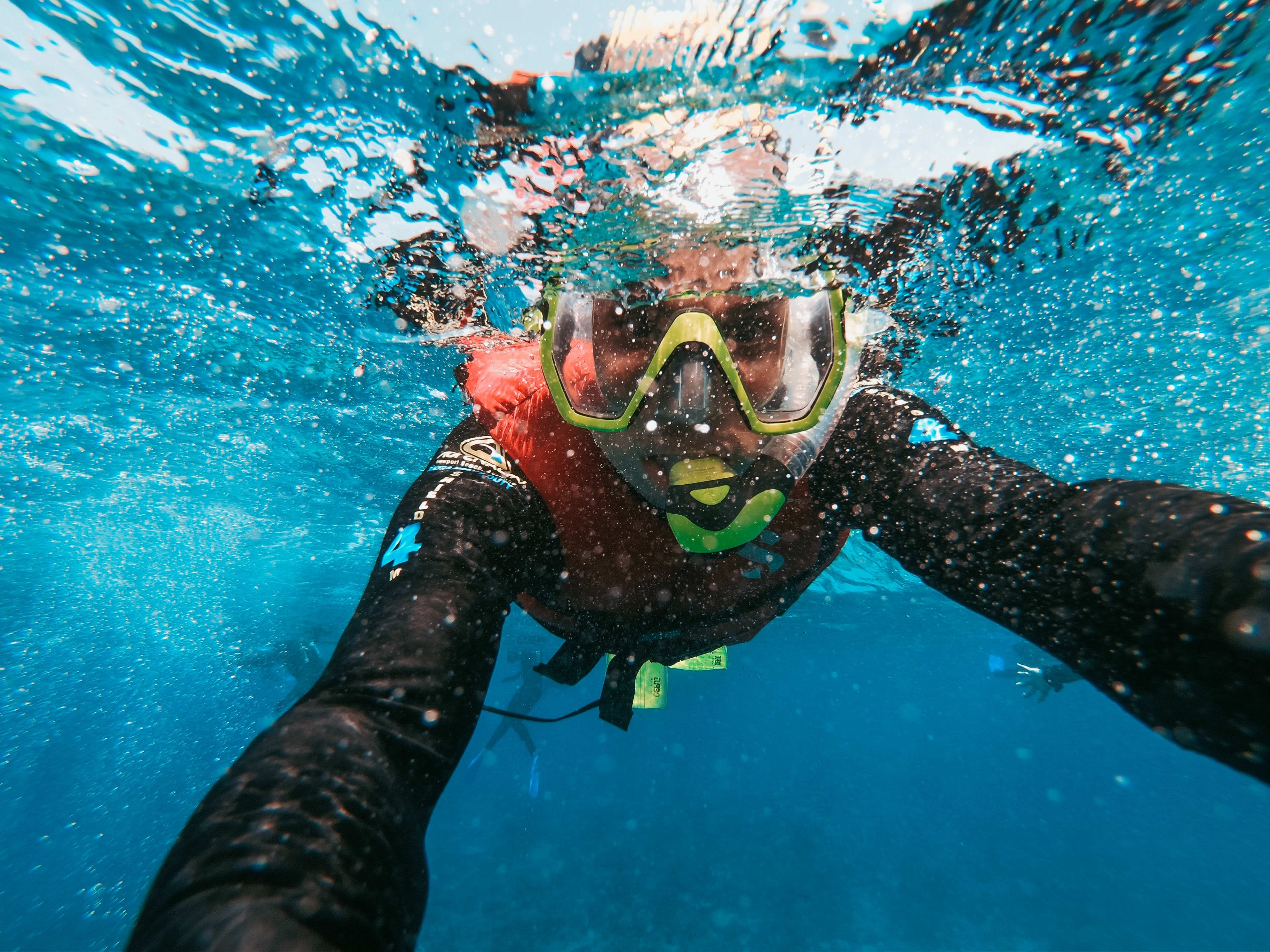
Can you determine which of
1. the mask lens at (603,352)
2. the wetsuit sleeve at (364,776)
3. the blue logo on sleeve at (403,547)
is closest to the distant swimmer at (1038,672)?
the mask lens at (603,352)

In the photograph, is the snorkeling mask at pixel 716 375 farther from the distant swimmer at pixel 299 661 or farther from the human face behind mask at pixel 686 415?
the distant swimmer at pixel 299 661

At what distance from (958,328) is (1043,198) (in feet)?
7.34

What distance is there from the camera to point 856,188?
4.05 m

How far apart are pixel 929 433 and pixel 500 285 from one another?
4433mm

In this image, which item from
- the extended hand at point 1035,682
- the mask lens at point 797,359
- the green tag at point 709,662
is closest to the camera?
the mask lens at point 797,359

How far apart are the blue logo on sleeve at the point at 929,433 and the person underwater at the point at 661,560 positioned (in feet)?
0.05

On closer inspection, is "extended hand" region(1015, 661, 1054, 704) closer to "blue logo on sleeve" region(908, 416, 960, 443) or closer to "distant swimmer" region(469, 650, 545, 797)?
"distant swimmer" region(469, 650, 545, 797)

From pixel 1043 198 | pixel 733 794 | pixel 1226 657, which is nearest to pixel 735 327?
pixel 1226 657

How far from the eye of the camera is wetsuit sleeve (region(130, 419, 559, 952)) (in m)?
1.22

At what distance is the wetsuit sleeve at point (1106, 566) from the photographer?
1.34 m

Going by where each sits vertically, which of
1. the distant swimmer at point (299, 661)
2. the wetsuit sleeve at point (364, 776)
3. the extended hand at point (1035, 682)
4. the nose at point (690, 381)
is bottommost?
the distant swimmer at point (299, 661)

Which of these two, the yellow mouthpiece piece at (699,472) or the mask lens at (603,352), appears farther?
the mask lens at (603,352)

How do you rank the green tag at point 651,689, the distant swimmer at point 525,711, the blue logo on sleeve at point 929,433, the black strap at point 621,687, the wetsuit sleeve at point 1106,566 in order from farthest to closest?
the distant swimmer at point 525,711
the green tag at point 651,689
the black strap at point 621,687
the blue logo on sleeve at point 929,433
the wetsuit sleeve at point 1106,566

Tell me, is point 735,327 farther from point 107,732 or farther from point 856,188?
point 107,732
